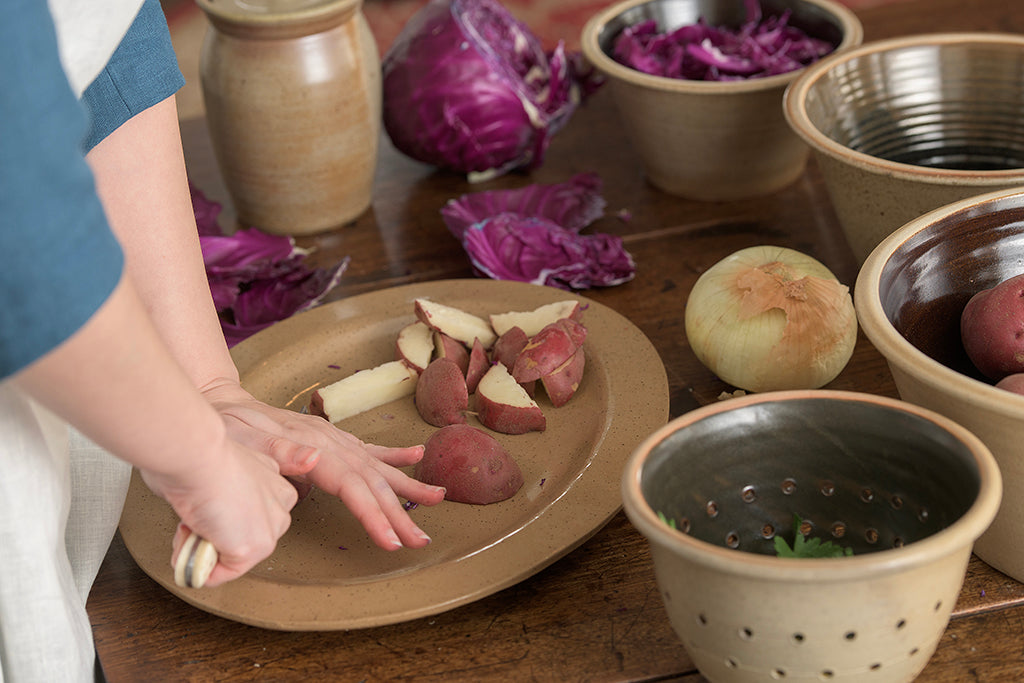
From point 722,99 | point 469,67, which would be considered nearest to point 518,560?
point 722,99

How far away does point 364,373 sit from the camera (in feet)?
2.83

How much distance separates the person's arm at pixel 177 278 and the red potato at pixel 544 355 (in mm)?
143

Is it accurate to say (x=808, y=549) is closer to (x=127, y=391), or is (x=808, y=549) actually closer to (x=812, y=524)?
(x=812, y=524)

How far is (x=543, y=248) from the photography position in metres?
1.07

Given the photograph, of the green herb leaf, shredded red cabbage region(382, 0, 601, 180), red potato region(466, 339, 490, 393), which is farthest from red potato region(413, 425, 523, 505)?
shredded red cabbage region(382, 0, 601, 180)

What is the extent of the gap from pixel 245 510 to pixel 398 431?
0.28m

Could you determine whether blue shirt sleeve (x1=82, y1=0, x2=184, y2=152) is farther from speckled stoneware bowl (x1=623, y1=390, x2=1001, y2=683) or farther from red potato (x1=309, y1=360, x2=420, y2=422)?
speckled stoneware bowl (x1=623, y1=390, x2=1001, y2=683)

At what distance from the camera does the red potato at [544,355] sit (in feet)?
2.66

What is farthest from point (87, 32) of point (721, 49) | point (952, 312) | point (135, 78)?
point (721, 49)

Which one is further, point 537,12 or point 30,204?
point 537,12

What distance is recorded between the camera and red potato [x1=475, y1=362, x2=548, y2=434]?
2.60 feet

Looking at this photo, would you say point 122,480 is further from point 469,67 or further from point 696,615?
point 469,67

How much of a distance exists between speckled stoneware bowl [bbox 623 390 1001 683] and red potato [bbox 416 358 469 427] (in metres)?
0.30

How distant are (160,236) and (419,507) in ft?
1.01
